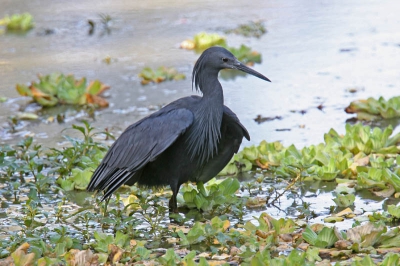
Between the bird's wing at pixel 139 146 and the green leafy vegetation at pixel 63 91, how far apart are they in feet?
9.83

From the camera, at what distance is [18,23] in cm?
1254

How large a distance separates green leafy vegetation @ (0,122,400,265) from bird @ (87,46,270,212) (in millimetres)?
149

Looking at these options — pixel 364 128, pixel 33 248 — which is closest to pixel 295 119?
pixel 364 128

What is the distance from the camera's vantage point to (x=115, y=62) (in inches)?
403

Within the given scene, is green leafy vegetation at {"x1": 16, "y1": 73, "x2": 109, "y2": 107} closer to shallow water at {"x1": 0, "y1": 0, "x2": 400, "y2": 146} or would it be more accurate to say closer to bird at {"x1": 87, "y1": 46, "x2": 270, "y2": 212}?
shallow water at {"x1": 0, "y1": 0, "x2": 400, "y2": 146}

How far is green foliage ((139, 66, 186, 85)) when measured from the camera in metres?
9.09

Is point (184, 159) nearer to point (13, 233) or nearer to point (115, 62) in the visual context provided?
point (13, 233)

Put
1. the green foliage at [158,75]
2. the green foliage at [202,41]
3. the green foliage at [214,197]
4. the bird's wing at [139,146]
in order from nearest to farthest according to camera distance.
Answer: the bird's wing at [139,146] < the green foliage at [214,197] < the green foliage at [158,75] < the green foliage at [202,41]

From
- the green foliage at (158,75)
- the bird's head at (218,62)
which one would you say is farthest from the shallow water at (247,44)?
the bird's head at (218,62)

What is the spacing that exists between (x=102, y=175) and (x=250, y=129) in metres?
2.30

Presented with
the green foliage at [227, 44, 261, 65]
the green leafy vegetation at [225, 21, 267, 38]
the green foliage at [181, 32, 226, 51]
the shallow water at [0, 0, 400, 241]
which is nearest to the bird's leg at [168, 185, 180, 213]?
the shallow water at [0, 0, 400, 241]

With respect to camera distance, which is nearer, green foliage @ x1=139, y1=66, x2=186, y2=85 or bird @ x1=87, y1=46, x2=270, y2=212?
bird @ x1=87, y1=46, x2=270, y2=212

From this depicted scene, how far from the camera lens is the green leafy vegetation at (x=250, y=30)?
37.2ft

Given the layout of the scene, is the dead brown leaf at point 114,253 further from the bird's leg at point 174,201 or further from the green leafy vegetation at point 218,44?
the green leafy vegetation at point 218,44
